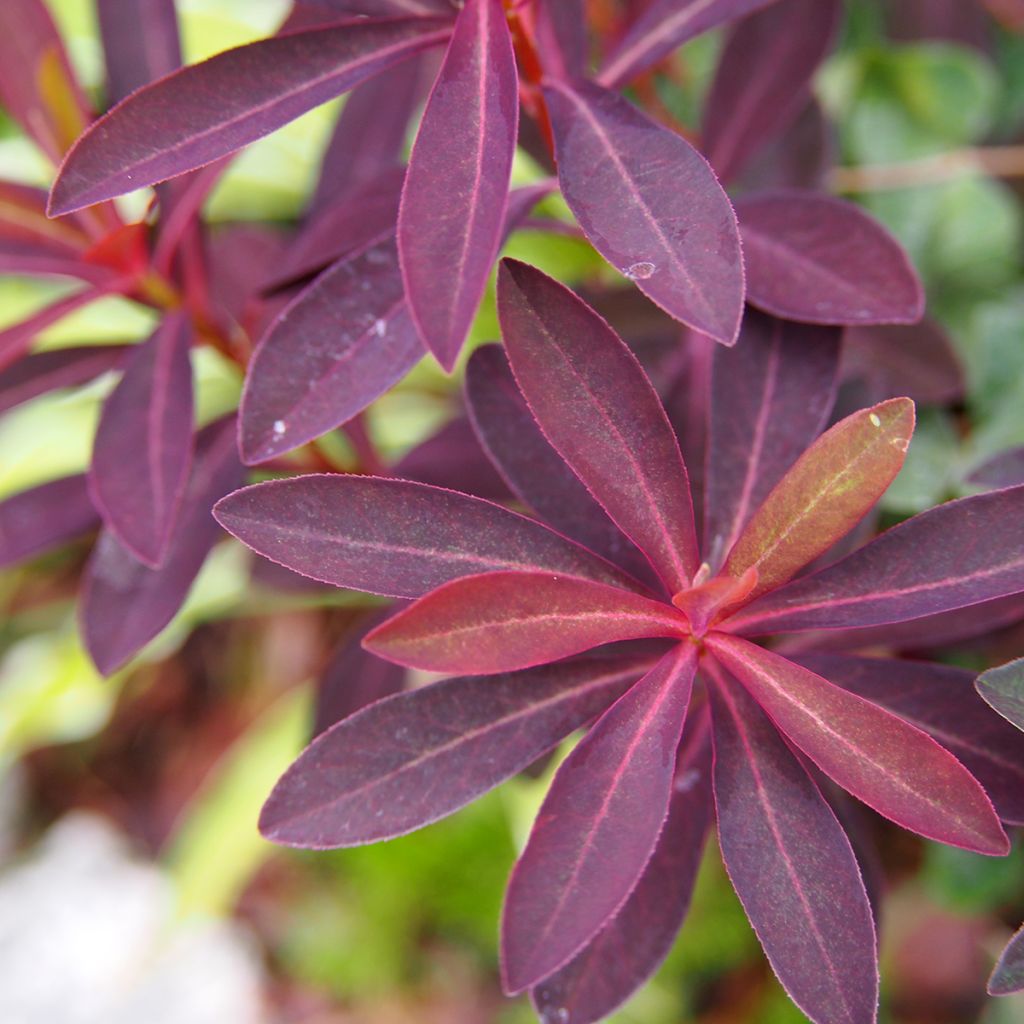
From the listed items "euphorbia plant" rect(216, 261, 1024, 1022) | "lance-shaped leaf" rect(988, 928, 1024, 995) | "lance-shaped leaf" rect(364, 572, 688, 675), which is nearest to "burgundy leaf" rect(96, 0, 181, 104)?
"euphorbia plant" rect(216, 261, 1024, 1022)

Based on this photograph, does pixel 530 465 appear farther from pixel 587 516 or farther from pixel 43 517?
pixel 43 517

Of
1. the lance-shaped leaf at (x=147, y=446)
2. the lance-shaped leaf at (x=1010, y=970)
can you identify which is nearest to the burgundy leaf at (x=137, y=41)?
the lance-shaped leaf at (x=147, y=446)

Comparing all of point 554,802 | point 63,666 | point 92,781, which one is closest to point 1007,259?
point 554,802

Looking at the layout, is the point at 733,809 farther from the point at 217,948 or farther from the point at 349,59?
the point at 217,948

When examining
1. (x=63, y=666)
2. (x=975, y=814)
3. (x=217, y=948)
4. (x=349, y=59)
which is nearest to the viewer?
(x=975, y=814)

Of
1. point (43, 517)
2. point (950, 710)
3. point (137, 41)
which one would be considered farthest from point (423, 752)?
point (137, 41)

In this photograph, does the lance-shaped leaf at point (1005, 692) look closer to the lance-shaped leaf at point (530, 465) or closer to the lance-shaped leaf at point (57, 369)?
the lance-shaped leaf at point (530, 465)

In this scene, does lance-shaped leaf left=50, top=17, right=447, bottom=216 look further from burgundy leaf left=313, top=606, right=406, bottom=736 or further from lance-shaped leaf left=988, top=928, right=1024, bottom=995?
lance-shaped leaf left=988, top=928, right=1024, bottom=995
